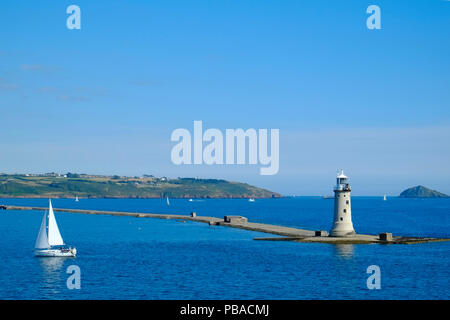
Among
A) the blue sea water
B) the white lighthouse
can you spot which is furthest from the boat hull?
the white lighthouse

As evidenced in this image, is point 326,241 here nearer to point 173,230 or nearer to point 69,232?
point 173,230

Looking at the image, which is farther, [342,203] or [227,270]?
[342,203]

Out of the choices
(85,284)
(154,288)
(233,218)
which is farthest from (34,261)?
(233,218)

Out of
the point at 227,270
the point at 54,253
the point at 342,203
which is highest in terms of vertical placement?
the point at 342,203

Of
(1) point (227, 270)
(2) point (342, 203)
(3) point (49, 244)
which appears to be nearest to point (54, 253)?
(3) point (49, 244)

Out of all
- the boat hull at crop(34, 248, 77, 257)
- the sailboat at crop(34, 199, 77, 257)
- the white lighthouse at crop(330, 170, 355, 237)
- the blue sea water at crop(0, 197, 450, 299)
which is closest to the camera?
the blue sea water at crop(0, 197, 450, 299)

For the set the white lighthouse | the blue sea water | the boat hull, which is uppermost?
the white lighthouse

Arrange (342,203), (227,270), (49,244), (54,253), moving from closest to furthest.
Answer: (227,270), (54,253), (49,244), (342,203)

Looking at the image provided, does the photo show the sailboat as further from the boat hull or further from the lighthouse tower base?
the lighthouse tower base

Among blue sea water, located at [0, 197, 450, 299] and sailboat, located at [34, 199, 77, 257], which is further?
sailboat, located at [34, 199, 77, 257]

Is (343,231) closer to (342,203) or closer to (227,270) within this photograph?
(342,203)

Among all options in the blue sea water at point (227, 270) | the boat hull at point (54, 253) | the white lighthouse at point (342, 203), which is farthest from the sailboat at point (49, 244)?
the white lighthouse at point (342, 203)
